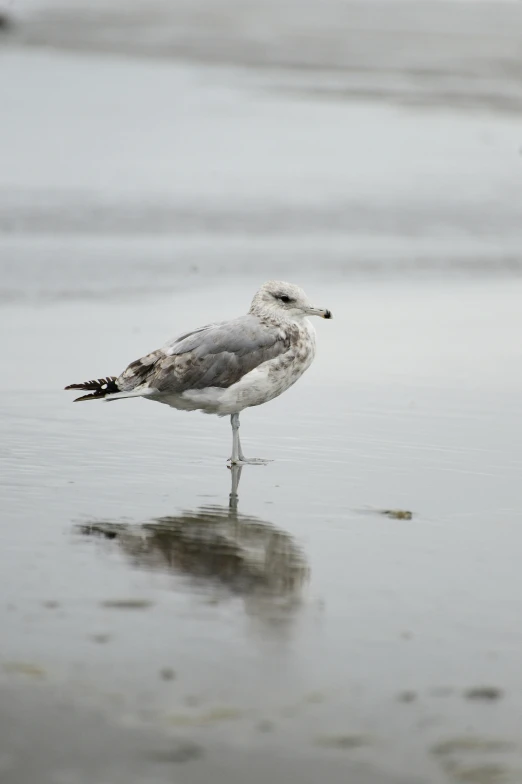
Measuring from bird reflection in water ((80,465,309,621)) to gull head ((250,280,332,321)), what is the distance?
62.9 inches

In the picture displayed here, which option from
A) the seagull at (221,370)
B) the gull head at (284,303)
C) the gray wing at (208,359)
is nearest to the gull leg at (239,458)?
the seagull at (221,370)

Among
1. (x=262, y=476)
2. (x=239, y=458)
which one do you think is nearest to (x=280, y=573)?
(x=262, y=476)

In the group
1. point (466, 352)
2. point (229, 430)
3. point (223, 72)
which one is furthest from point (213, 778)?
point (223, 72)

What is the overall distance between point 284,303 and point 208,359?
1.90 feet

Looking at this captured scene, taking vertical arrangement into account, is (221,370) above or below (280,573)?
above

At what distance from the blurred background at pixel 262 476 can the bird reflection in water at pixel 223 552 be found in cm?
2

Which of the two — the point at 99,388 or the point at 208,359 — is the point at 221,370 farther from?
the point at 99,388

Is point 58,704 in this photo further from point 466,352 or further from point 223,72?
point 223,72

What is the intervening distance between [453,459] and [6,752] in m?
3.44

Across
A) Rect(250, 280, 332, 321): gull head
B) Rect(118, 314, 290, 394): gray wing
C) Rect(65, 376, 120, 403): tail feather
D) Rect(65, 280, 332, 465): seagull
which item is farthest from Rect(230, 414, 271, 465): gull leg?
Rect(250, 280, 332, 321): gull head

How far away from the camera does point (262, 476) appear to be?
5.68m

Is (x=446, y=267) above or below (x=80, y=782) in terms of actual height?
above

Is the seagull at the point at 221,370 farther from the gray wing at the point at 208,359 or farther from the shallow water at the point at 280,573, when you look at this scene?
the shallow water at the point at 280,573

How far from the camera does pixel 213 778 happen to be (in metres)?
2.80
